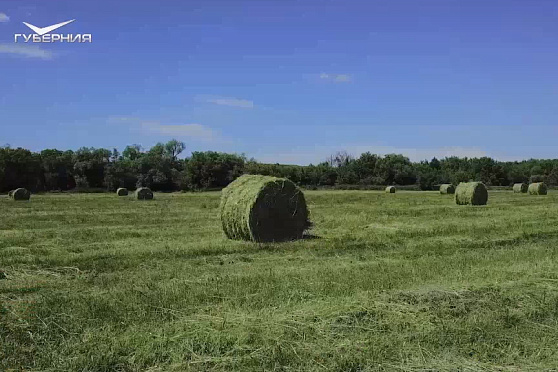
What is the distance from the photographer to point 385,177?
78.7 m

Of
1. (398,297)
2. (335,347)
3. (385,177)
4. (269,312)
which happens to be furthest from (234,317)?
(385,177)

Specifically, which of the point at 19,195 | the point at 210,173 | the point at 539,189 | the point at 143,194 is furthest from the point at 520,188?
the point at 19,195

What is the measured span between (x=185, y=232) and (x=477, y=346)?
36.2 feet

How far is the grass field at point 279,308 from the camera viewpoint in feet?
15.6

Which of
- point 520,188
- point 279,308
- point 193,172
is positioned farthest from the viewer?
point 193,172

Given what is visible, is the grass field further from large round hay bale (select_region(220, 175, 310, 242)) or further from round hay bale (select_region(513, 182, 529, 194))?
round hay bale (select_region(513, 182, 529, 194))

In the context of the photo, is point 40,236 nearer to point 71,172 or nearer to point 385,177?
point 71,172

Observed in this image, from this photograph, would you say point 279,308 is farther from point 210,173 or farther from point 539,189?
point 210,173

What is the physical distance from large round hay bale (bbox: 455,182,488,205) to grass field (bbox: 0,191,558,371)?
17223mm

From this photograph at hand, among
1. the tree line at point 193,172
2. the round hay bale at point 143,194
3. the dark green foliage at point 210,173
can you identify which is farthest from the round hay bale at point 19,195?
the dark green foliage at point 210,173

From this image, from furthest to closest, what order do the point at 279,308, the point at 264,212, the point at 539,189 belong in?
the point at 539,189 → the point at 264,212 → the point at 279,308

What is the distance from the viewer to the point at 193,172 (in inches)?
2869

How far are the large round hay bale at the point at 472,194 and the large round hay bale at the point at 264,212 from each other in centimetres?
1617

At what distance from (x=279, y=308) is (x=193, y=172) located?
222ft
